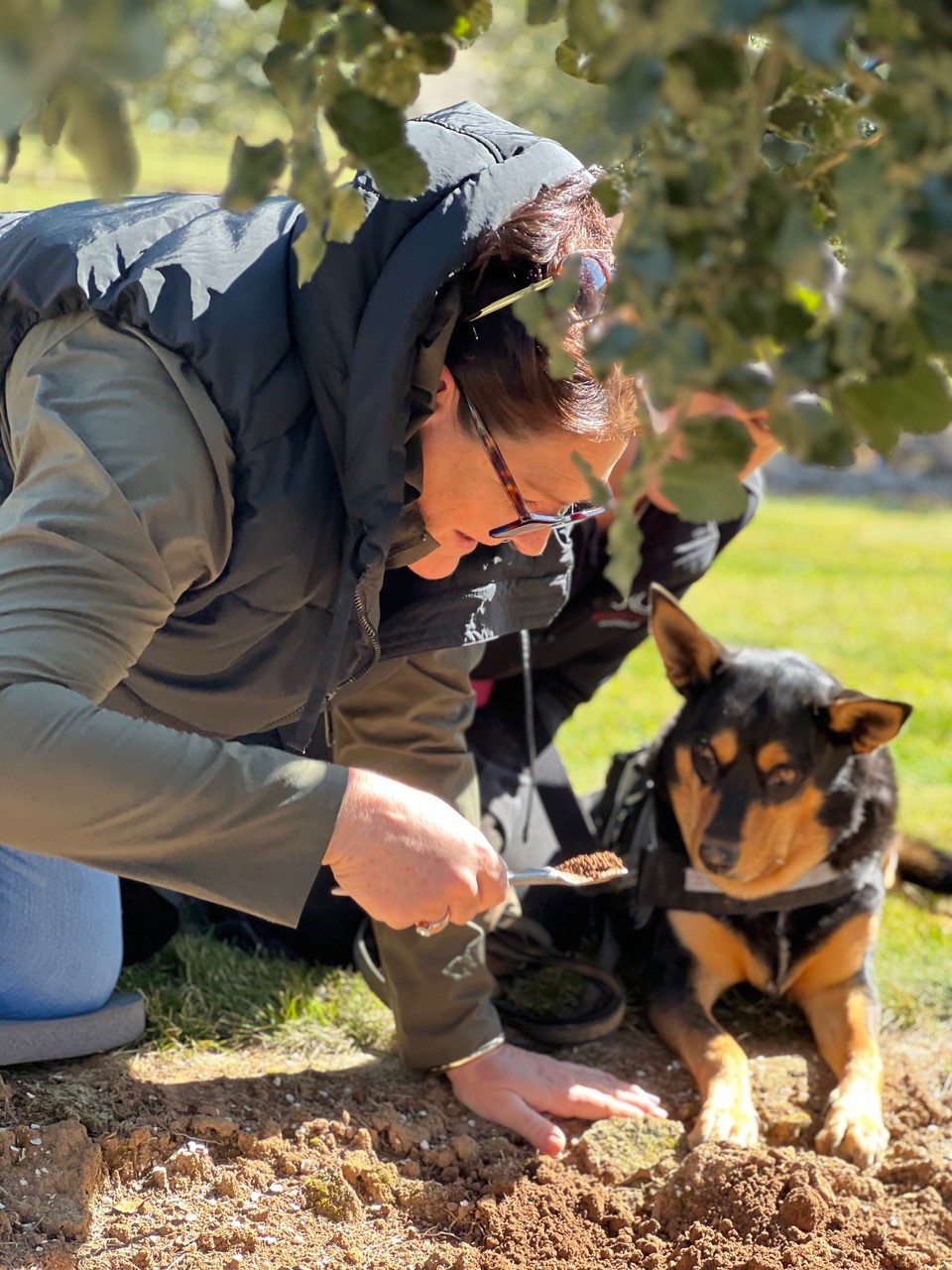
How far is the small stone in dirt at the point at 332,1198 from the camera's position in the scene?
237cm

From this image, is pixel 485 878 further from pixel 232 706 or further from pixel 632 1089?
pixel 632 1089

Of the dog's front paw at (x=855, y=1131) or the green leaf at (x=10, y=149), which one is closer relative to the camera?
the green leaf at (x=10, y=149)

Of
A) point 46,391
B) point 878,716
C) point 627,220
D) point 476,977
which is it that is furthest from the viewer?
point 878,716

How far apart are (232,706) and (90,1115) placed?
31.6 inches

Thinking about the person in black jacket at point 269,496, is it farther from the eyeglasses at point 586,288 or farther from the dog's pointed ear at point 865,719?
the dog's pointed ear at point 865,719

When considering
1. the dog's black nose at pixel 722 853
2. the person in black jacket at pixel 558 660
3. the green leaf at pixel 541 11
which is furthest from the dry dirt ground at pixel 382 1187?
the green leaf at pixel 541 11

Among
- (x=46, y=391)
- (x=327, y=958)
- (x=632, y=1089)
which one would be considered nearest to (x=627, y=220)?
(x=46, y=391)

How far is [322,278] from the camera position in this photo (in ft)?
6.67

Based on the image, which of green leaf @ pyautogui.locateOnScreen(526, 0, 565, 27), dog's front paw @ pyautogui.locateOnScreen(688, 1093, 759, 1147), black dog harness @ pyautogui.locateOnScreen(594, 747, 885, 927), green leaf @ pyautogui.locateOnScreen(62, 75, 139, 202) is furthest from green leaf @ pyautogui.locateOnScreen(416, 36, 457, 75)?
black dog harness @ pyautogui.locateOnScreen(594, 747, 885, 927)

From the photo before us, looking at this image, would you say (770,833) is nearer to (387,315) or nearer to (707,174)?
(387,315)

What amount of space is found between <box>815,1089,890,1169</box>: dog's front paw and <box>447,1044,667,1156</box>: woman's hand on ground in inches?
13.2

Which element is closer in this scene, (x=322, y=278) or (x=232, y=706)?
(x=322, y=278)

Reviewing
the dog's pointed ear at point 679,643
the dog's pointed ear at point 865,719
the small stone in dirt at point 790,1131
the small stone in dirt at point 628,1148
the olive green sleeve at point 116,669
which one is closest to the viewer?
the olive green sleeve at point 116,669

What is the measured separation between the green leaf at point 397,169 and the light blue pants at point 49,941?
1.81 meters
